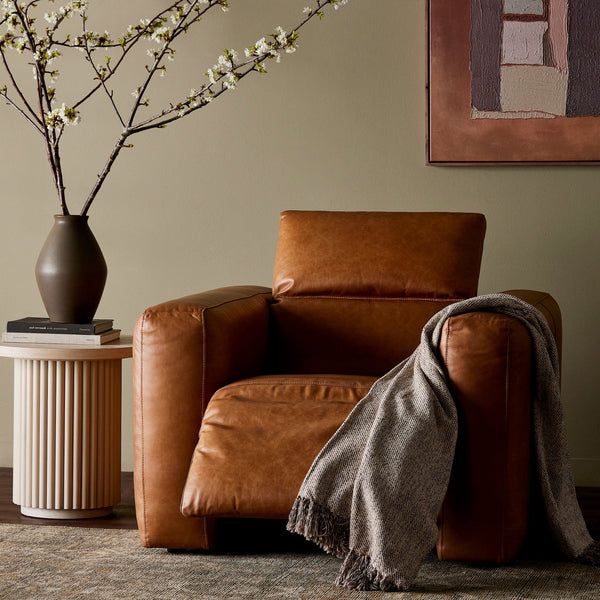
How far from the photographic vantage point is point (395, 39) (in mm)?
3527

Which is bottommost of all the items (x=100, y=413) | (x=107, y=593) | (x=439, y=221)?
(x=107, y=593)

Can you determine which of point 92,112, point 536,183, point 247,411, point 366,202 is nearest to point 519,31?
point 536,183

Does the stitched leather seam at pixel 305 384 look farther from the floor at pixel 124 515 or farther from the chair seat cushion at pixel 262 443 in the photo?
the floor at pixel 124 515

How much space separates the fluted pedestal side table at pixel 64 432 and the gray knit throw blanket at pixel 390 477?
0.85m

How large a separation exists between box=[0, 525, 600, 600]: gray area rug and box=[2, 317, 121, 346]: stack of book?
1.89ft

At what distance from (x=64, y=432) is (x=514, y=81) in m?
1.81

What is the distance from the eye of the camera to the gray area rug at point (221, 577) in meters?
2.21

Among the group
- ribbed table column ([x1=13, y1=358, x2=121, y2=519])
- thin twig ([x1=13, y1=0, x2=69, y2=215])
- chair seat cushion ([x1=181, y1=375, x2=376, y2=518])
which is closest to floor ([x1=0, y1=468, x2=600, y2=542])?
ribbed table column ([x1=13, y1=358, x2=121, y2=519])

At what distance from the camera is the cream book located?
2.90 metres

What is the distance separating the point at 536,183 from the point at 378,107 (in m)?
0.59

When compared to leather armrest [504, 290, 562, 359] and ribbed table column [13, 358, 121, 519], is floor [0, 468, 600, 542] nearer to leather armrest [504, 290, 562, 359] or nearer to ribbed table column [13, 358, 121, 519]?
ribbed table column [13, 358, 121, 519]

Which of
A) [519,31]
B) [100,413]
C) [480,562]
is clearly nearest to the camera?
[480,562]

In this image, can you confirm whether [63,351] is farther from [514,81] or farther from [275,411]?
[514,81]

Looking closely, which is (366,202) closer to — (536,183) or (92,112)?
(536,183)
